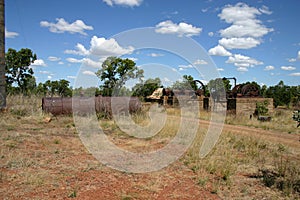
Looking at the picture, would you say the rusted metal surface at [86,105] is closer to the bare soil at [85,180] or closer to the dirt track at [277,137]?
the dirt track at [277,137]

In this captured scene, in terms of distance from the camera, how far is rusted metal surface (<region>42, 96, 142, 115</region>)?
12.8 m

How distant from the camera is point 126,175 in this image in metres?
4.86

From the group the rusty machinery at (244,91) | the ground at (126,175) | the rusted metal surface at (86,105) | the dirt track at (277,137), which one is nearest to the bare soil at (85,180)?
the ground at (126,175)

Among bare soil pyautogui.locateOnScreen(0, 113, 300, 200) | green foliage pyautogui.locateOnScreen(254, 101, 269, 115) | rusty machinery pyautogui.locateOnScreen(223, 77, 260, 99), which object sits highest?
rusty machinery pyautogui.locateOnScreen(223, 77, 260, 99)

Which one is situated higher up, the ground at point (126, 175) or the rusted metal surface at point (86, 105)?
the rusted metal surface at point (86, 105)

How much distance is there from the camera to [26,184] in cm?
409

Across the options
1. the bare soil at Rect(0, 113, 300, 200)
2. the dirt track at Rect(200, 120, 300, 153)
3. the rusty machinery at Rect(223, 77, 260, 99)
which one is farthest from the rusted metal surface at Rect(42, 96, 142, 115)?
the rusty machinery at Rect(223, 77, 260, 99)

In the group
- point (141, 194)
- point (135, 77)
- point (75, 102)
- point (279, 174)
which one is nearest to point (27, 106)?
point (75, 102)

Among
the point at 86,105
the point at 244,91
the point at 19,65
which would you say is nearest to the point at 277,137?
the point at 86,105

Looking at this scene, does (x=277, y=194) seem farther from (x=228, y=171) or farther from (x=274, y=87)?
(x=274, y=87)

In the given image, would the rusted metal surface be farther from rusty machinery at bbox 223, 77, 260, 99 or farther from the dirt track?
rusty machinery at bbox 223, 77, 260, 99

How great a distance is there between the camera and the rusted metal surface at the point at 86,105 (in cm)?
1283

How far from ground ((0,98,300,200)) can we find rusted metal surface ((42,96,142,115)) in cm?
539

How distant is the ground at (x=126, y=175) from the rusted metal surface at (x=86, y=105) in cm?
539
